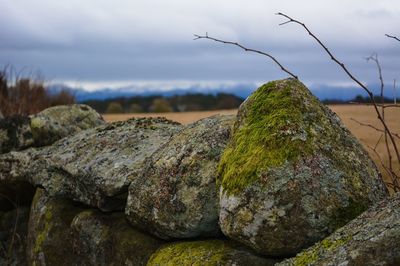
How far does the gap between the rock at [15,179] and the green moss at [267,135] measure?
3.38 metres

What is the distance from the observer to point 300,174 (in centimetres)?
363

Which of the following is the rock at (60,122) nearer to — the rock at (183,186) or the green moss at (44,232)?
the green moss at (44,232)

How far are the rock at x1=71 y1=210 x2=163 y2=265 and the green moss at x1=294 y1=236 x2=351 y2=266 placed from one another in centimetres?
160

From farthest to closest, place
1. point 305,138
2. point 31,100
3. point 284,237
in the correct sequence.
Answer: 1. point 31,100
2. point 305,138
3. point 284,237

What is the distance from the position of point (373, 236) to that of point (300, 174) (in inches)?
26.3

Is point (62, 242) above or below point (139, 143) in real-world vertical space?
below

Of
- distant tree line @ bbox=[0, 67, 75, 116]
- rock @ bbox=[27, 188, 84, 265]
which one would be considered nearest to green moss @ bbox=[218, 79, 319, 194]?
rock @ bbox=[27, 188, 84, 265]

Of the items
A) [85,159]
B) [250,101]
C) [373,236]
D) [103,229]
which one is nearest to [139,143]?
[85,159]

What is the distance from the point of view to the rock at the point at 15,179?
6848 mm

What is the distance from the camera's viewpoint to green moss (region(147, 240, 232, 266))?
3932 millimetres

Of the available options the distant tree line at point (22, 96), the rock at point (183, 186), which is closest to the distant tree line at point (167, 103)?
the distant tree line at point (22, 96)

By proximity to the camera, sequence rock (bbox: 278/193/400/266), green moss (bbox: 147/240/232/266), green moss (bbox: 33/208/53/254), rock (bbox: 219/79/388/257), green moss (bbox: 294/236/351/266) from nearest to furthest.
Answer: rock (bbox: 278/193/400/266) < green moss (bbox: 294/236/351/266) < rock (bbox: 219/79/388/257) < green moss (bbox: 147/240/232/266) < green moss (bbox: 33/208/53/254)

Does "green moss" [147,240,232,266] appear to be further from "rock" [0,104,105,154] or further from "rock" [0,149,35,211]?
"rock" [0,104,105,154]

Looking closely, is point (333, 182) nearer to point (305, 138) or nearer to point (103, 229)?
point (305, 138)
